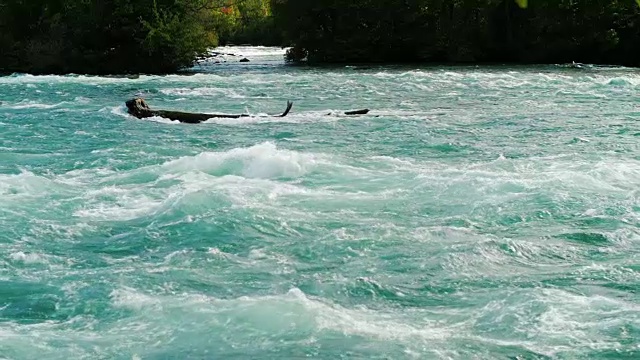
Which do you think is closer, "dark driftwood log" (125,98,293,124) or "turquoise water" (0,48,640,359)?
"turquoise water" (0,48,640,359)

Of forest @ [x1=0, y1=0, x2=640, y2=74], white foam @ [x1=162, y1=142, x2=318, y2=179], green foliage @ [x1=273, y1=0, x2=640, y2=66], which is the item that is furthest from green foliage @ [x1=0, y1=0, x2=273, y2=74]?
white foam @ [x1=162, y1=142, x2=318, y2=179]

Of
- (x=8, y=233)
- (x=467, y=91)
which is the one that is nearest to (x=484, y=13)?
(x=467, y=91)

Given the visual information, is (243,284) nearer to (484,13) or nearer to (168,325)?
(168,325)

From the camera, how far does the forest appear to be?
137ft

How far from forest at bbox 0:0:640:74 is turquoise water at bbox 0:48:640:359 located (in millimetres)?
20322

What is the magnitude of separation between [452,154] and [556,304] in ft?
27.9

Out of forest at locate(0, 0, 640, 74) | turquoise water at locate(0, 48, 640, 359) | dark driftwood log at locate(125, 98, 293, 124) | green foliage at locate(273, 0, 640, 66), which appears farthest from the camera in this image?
green foliage at locate(273, 0, 640, 66)

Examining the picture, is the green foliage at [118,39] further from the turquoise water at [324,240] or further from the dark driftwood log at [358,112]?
the turquoise water at [324,240]

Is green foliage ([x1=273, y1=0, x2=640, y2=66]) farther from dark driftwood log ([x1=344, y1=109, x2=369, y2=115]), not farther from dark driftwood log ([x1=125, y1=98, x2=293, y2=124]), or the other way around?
dark driftwood log ([x1=125, y1=98, x2=293, y2=124])

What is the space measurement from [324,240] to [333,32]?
41.8 meters

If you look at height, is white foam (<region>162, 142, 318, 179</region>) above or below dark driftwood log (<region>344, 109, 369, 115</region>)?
above

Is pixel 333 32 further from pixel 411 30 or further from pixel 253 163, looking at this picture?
pixel 253 163

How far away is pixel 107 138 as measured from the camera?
1998cm

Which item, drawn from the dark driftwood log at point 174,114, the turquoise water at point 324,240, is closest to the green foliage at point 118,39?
the dark driftwood log at point 174,114
